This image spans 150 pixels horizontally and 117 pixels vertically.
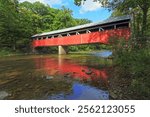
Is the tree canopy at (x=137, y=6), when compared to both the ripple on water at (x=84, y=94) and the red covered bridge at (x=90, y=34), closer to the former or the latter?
the red covered bridge at (x=90, y=34)

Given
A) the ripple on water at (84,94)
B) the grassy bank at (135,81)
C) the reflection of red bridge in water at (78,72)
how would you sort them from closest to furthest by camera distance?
the grassy bank at (135,81)
the ripple on water at (84,94)
the reflection of red bridge in water at (78,72)

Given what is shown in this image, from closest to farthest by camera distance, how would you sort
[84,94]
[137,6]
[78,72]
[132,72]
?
[84,94] < [132,72] < [78,72] < [137,6]

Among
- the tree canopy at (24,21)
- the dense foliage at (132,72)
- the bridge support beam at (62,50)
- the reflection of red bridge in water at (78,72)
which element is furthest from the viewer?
the tree canopy at (24,21)

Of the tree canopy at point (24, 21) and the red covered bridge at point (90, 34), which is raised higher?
the tree canopy at point (24, 21)

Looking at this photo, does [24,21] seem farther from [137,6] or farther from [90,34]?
Answer: [137,6]

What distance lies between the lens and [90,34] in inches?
1104

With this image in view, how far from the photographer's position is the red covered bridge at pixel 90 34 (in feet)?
76.6

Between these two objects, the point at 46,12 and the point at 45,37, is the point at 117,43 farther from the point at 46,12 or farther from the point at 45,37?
the point at 46,12

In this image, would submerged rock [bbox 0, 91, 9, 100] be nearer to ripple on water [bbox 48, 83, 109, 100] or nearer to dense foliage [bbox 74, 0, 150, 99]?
ripple on water [bbox 48, 83, 109, 100]

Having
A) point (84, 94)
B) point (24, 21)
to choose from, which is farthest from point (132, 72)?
point (24, 21)

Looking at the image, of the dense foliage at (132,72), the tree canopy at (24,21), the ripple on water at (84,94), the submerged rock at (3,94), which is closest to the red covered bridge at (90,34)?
the dense foliage at (132,72)

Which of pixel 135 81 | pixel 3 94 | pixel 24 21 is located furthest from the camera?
pixel 24 21

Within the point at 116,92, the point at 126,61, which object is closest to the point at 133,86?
the point at 116,92

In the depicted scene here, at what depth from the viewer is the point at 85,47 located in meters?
Result: 62.9
